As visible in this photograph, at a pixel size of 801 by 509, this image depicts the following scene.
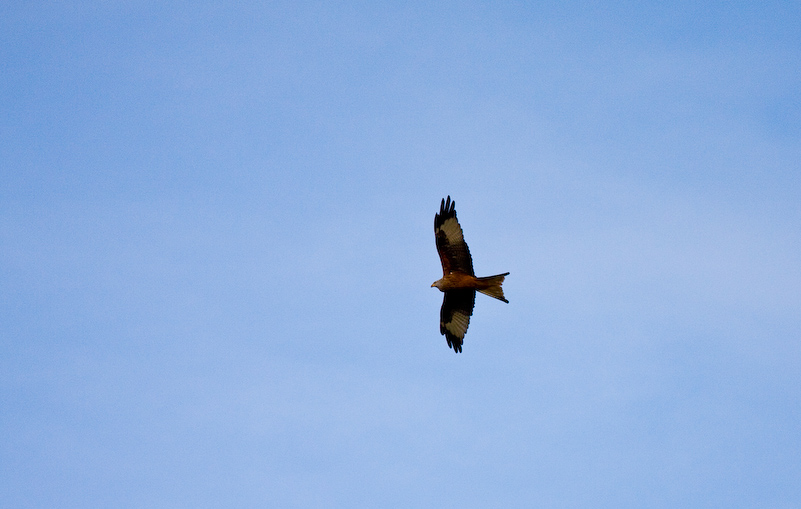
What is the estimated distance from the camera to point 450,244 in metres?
19.0

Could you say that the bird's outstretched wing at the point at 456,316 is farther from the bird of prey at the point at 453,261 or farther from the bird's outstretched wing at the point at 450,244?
the bird's outstretched wing at the point at 450,244

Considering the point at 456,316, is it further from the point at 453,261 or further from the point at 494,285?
the point at 494,285

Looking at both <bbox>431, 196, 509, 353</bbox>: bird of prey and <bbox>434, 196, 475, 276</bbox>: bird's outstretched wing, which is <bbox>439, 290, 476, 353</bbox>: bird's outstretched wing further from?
<bbox>434, 196, 475, 276</bbox>: bird's outstretched wing

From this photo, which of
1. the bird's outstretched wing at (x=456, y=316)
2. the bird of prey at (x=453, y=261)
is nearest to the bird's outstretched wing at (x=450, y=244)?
the bird of prey at (x=453, y=261)

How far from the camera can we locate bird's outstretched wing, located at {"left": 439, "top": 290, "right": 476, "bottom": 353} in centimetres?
1964

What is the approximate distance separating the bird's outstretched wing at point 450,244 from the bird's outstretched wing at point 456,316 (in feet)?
2.62

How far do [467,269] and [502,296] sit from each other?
4.13 feet

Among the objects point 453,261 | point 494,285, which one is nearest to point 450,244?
point 453,261

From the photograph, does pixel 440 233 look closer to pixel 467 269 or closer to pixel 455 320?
pixel 467 269

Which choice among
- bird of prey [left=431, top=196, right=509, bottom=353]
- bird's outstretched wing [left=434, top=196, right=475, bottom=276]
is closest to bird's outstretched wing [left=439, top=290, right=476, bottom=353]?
bird of prey [left=431, top=196, right=509, bottom=353]

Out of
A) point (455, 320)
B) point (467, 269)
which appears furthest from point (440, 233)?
point (455, 320)

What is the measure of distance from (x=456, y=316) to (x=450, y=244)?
2.04 meters

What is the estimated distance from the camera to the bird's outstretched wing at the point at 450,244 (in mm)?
18891

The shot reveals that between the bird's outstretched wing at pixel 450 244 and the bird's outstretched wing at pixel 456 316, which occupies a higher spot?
the bird's outstretched wing at pixel 450 244
